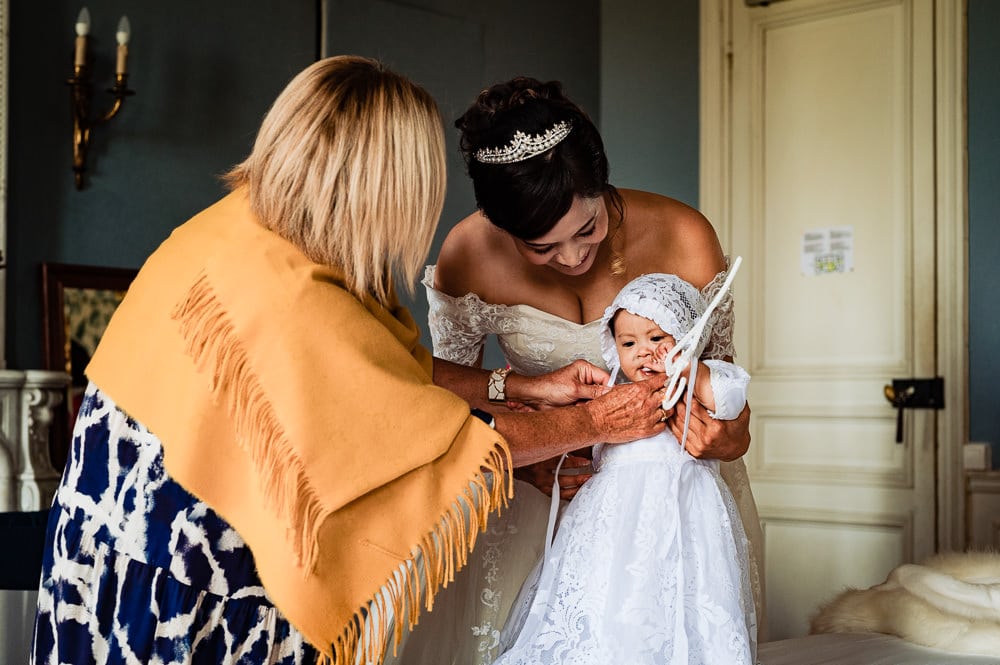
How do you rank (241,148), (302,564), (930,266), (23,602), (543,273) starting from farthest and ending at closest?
(930,266), (241,148), (543,273), (23,602), (302,564)

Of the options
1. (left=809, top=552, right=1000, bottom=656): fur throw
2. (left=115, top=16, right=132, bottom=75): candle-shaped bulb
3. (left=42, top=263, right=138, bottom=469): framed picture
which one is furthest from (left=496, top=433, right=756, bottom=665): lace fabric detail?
(left=115, top=16, right=132, bottom=75): candle-shaped bulb

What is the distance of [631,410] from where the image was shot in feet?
6.31

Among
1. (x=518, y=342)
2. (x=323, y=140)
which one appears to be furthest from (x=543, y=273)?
(x=323, y=140)

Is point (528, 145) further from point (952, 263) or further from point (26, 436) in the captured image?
point (952, 263)

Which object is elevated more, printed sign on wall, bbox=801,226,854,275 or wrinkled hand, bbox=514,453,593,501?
printed sign on wall, bbox=801,226,854,275

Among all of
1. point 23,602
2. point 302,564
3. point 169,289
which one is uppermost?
point 169,289

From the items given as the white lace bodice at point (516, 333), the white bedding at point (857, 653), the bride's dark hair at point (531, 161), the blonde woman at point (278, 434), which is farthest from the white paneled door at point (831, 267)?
the blonde woman at point (278, 434)

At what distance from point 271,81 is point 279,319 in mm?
2622

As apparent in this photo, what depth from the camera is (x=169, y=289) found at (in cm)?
157

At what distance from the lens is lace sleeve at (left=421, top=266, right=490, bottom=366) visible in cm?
253

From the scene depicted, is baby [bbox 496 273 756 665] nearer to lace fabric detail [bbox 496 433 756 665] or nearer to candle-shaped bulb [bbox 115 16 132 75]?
lace fabric detail [bbox 496 433 756 665]

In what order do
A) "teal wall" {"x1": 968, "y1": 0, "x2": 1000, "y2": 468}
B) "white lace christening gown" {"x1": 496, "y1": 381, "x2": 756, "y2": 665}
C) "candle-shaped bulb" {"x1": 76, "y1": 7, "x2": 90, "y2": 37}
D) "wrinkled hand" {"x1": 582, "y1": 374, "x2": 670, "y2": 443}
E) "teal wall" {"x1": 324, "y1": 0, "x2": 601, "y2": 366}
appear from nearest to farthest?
"white lace christening gown" {"x1": 496, "y1": 381, "x2": 756, "y2": 665}, "wrinkled hand" {"x1": 582, "y1": 374, "x2": 670, "y2": 443}, "candle-shaped bulb" {"x1": 76, "y1": 7, "x2": 90, "y2": 37}, "teal wall" {"x1": 968, "y1": 0, "x2": 1000, "y2": 468}, "teal wall" {"x1": 324, "y1": 0, "x2": 601, "y2": 366}

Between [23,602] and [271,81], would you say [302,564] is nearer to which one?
[23,602]

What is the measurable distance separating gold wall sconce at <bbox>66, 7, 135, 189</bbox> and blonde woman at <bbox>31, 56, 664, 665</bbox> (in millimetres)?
1958
